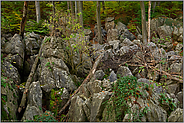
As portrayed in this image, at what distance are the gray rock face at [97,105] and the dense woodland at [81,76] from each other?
39mm

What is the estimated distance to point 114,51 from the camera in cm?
1025

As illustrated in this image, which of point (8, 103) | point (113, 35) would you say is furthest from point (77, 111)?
point (113, 35)

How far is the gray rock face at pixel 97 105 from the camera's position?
4.89 m

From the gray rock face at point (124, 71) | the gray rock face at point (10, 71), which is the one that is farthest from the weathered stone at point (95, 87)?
the gray rock face at point (10, 71)

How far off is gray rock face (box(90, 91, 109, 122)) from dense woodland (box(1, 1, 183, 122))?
39 mm

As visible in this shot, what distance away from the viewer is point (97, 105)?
4.95 metres

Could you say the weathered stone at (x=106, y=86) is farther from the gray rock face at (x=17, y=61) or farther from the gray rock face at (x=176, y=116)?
the gray rock face at (x=17, y=61)

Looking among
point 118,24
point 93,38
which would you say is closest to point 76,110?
point 93,38

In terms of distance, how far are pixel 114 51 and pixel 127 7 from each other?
8.80m

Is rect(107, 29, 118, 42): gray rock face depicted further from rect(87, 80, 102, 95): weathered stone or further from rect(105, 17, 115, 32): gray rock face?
rect(87, 80, 102, 95): weathered stone

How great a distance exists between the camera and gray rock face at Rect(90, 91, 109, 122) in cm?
489

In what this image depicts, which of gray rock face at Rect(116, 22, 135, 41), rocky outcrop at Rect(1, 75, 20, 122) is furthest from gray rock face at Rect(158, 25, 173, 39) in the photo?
rocky outcrop at Rect(1, 75, 20, 122)

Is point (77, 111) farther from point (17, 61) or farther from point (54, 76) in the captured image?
point (17, 61)

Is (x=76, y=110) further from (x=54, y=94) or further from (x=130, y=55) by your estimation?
(x=130, y=55)
